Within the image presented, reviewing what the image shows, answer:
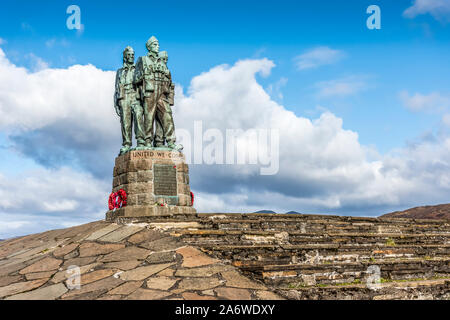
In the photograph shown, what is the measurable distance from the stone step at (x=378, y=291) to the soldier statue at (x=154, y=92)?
823 cm

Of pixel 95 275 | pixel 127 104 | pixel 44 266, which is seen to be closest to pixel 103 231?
pixel 44 266

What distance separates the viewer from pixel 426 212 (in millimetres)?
20344

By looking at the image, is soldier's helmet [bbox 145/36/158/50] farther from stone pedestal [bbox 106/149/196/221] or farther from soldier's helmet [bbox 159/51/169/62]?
stone pedestal [bbox 106/149/196/221]

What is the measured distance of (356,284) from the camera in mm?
5934

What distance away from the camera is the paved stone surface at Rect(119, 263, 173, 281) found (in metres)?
5.66

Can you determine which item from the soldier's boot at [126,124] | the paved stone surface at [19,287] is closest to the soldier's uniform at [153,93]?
the soldier's boot at [126,124]

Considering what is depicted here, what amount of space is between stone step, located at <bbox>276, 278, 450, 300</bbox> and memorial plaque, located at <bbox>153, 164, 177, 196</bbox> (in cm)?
694

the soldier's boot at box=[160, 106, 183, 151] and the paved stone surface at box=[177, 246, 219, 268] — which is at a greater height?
the soldier's boot at box=[160, 106, 183, 151]

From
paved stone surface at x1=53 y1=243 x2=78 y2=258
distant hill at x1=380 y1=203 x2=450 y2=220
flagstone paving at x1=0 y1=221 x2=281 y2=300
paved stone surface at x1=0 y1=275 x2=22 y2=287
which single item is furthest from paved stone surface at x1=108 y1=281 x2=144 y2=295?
distant hill at x1=380 y1=203 x2=450 y2=220

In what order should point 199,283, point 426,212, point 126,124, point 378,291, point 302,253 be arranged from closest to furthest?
point 199,283 < point 378,291 < point 302,253 < point 126,124 < point 426,212

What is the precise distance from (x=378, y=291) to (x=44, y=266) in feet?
17.9

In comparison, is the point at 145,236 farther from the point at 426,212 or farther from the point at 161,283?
the point at 426,212

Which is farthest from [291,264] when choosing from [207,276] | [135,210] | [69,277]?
[135,210]

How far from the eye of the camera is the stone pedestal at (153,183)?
1177 centimetres
